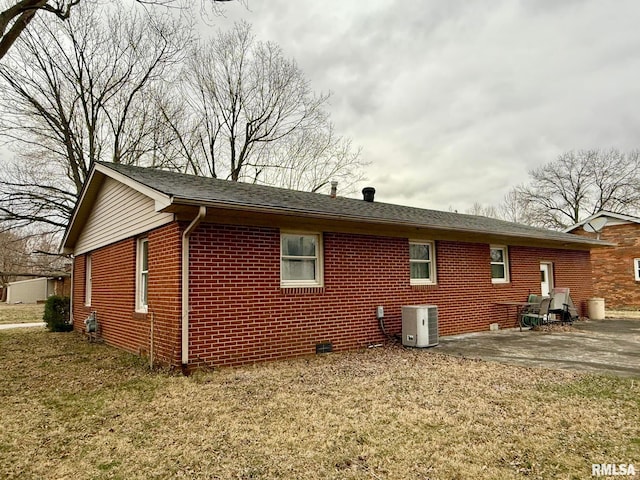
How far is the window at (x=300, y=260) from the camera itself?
7793 millimetres

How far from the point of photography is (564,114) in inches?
592

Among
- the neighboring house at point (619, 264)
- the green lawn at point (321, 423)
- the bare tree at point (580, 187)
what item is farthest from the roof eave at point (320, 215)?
the bare tree at point (580, 187)

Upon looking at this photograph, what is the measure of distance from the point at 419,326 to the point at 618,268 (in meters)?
17.0

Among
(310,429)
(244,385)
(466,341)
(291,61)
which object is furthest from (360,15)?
(291,61)

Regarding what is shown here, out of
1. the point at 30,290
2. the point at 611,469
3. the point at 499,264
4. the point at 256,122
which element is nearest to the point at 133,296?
the point at 611,469

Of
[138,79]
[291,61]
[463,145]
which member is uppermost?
[291,61]

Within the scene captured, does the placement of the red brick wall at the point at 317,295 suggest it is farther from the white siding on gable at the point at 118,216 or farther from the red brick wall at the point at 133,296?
the white siding on gable at the point at 118,216

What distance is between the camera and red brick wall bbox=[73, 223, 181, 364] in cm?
670

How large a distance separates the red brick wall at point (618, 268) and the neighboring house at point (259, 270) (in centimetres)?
1129

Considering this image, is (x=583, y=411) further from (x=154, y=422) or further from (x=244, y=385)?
(x=154, y=422)

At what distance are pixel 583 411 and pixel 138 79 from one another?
73.2 ft

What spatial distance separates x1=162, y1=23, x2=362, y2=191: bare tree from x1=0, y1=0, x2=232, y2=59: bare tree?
13060 mm

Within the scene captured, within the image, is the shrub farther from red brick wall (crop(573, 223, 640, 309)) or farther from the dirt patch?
red brick wall (crop(573, 223, 640, 309))

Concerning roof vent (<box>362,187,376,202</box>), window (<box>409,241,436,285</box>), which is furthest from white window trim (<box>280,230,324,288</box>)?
roof vent (<box>362,187,376,202</box>)
